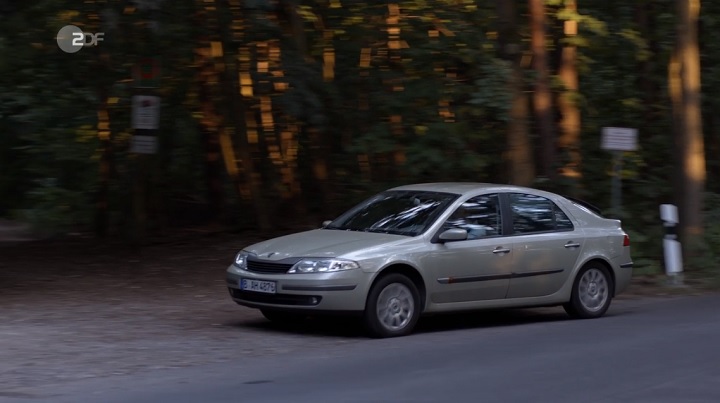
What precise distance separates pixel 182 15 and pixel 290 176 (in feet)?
15.4

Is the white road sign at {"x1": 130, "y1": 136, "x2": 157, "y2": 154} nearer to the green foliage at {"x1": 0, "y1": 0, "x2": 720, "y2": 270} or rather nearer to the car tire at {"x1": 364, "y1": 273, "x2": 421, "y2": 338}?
the green foliage at {"x1": 0, "y1": 0, "x2": 720, "y2": 270}

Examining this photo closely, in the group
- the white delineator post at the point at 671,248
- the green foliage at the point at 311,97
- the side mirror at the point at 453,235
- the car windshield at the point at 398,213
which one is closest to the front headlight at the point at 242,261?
the car windshield at the point at 398,213

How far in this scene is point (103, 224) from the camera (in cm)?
2014

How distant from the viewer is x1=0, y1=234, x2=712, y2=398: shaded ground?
950cm

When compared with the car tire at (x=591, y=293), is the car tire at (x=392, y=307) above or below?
above

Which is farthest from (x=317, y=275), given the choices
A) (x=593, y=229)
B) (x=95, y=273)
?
(x=95, y=273)

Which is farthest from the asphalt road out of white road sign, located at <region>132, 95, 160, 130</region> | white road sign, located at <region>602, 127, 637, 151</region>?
white road sign, located at <region>132, 95, 160, 130</region>

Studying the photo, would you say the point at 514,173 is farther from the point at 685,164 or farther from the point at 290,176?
the point at 290,176

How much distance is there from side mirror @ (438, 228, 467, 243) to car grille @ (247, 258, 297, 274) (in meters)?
1.56

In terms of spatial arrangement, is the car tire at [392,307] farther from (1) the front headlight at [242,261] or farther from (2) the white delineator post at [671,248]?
(2) the white delineator post at [671,248]

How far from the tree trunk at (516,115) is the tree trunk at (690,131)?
2.76 m

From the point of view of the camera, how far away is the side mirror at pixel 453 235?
10997 millimetres

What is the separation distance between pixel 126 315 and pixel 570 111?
32.9 feet

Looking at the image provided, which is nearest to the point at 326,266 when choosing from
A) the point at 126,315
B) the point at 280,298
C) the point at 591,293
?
the point at 280,298
